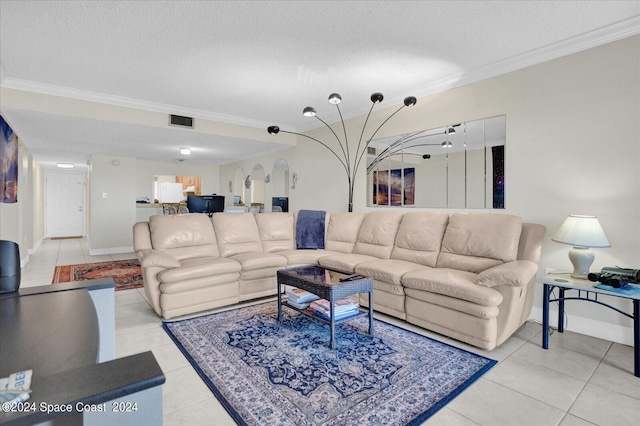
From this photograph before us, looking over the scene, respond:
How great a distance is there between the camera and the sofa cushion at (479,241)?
2879 millimetres

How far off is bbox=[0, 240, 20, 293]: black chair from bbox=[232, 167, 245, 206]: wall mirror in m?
6.96

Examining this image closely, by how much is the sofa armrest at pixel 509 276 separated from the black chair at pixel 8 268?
114 inches

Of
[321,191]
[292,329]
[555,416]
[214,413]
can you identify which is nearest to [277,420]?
[214,413]

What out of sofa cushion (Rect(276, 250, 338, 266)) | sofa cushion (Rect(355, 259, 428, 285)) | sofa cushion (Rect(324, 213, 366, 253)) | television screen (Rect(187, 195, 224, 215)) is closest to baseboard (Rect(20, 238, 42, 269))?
television screen (Rect(187, 195, 224, 215))

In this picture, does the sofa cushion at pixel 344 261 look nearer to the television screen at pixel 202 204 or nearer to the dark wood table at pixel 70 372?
the dark wood table at pixel 70 372

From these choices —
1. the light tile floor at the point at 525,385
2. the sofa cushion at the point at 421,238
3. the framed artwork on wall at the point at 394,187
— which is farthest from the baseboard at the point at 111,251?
the sofa cushion at the point at 421,238

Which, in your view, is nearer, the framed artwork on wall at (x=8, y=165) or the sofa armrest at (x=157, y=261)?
the sofa armrest at (x=157, y=261)

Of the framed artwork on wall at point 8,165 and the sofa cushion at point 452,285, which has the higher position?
the framed artwork on wall at point 8,165

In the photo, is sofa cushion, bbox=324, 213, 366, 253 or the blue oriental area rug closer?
the blue oriental area rug

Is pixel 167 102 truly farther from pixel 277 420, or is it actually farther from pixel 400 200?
pixel 277 420

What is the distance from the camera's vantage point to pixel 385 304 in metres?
3.13

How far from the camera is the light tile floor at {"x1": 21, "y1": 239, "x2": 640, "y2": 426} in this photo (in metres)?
1.70

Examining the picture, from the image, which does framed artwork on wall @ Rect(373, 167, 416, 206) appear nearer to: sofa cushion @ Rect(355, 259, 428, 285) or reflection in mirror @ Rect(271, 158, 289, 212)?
sofa cushion @ Rect(355, 259, 428, 285)

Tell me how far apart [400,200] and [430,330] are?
1.94 m
